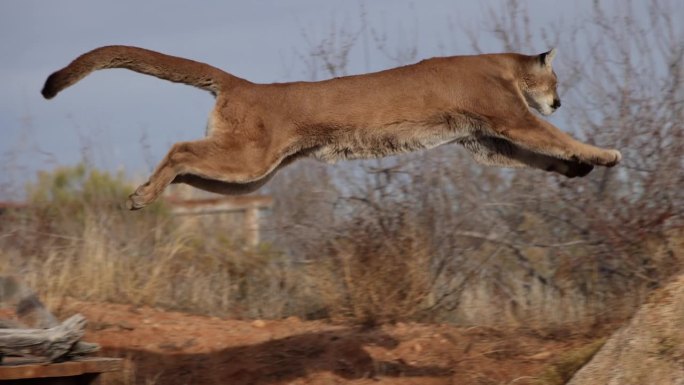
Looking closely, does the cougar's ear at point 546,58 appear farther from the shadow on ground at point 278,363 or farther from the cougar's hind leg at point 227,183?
the shadow on ground at point 278,363

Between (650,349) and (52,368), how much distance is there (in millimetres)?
3363

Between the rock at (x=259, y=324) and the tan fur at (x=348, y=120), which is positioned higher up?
the tan fur at (x=348, y=120)

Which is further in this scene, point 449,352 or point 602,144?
point 602,144

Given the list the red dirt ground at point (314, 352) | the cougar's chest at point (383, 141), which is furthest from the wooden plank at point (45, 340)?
the cougar's chest at point (383, 141)

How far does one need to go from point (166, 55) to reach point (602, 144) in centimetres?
418

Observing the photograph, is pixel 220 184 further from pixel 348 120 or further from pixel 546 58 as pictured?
pixel 546 58

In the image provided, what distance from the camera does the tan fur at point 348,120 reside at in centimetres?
665

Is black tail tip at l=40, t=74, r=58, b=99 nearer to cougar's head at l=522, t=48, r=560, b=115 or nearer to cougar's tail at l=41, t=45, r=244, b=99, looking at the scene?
cougar's tail at l=41, t=45, r=244, b=99

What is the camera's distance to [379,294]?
29.3 ft

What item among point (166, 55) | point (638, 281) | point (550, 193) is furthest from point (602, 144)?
point (166, 55)

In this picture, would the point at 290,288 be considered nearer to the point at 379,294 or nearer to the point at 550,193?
the point at 379,294

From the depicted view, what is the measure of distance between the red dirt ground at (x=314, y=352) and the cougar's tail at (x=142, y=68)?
2.24m

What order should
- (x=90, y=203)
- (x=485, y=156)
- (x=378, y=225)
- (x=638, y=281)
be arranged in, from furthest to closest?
1. (x=90, y=203)
2. (x=378, y=225)
3. (x=638, y=281)
4. (x=485, y=156)

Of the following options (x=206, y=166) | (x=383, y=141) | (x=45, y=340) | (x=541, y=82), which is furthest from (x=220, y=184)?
(x=541, y=82)
